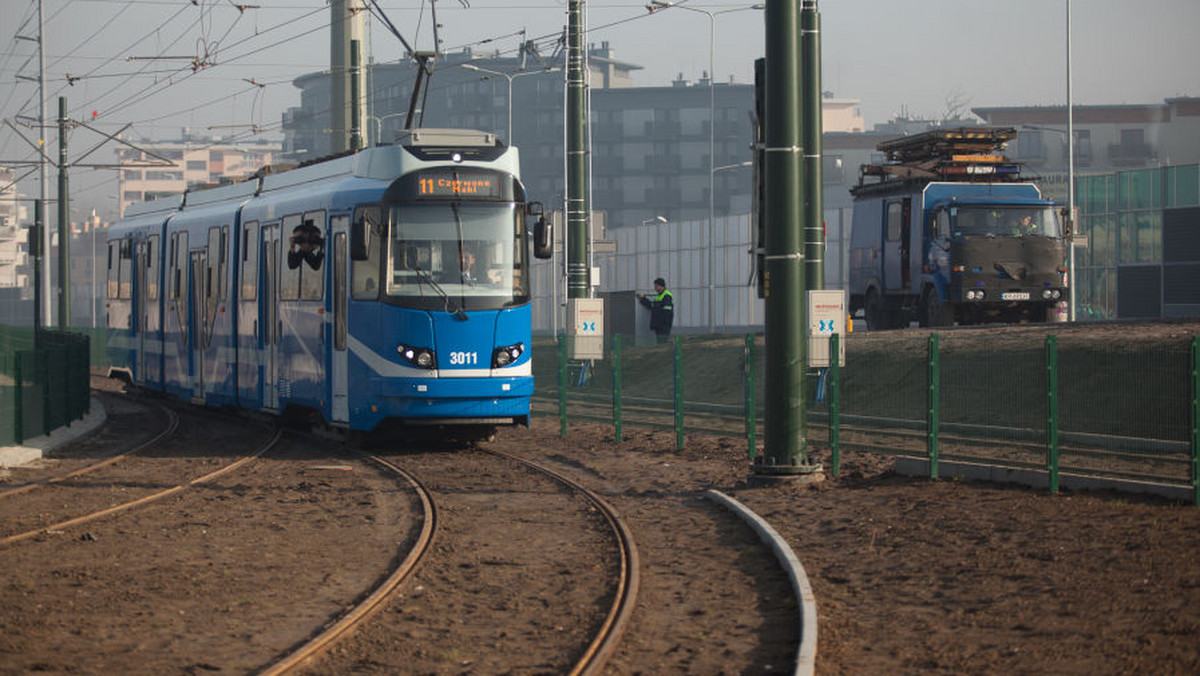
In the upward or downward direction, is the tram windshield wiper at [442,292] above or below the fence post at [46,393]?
above

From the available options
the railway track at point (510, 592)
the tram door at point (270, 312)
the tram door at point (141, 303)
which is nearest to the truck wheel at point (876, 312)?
the tram door at point (141, 303)

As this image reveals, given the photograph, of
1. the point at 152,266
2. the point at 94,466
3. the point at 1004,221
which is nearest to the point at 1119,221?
the point at 1004,221

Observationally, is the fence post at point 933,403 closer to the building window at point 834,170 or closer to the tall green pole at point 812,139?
the tall green pole at point 812,139

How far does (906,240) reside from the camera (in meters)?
33.3

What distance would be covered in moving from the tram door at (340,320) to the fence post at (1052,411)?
29.9 ft

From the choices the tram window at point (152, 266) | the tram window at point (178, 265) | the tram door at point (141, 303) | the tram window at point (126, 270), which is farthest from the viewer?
the tram window at point (126, 270)

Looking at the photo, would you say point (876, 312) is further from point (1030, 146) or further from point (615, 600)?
point (1030, 146)

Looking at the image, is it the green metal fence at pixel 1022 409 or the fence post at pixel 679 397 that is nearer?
the green metal fence at pixel 1022 409

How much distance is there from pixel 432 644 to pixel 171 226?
20630mm

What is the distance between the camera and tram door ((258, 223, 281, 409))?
21922 mm

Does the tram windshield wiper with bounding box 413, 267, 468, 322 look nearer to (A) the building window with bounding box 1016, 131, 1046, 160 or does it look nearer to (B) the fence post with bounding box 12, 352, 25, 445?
(B) the fence post with bounding box 12, 352, 25, 445

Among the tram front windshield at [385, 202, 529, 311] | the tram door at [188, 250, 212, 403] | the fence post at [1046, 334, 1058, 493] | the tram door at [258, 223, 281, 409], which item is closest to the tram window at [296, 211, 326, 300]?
the tram door at [258, 223, 281, 409]

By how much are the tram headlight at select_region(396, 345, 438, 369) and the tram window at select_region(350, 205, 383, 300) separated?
76cm

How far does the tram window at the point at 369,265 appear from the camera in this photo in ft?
Answer: 61.2
